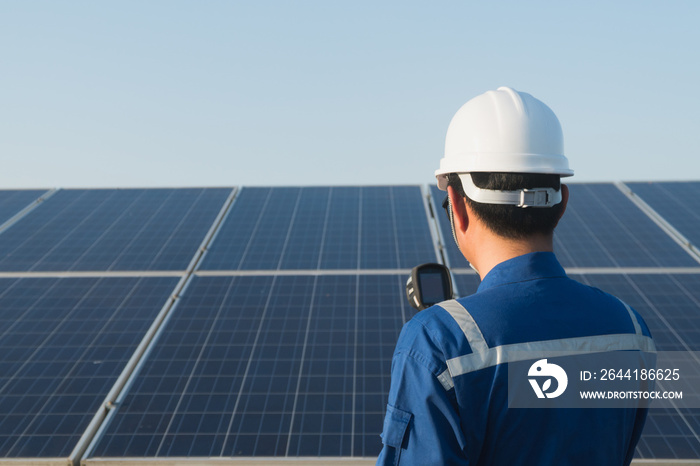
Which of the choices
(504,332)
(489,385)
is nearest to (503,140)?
(504,332)

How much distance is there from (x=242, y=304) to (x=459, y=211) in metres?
5.51

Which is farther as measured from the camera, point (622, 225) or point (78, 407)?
point (622, 225)

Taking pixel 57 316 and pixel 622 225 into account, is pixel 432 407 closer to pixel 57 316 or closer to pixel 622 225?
pixel 57 316

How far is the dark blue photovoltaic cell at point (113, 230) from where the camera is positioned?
8.13 metres

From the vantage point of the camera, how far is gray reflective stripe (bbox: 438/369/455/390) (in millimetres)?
1454

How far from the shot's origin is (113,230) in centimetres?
910

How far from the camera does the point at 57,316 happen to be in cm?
686

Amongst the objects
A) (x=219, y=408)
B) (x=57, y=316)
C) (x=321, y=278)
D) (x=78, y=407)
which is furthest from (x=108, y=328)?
(x=321, y=278)

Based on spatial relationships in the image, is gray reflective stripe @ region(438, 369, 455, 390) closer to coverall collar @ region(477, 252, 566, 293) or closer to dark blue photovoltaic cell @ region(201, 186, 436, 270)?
coverall collar @ region(477, 252, 566, 293)

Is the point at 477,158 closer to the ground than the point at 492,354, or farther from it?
farther from it

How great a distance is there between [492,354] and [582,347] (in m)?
0.35

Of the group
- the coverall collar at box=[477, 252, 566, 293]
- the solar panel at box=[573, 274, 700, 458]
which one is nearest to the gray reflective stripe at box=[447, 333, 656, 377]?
the coverall collar at box=[477, 252, 566, 293]

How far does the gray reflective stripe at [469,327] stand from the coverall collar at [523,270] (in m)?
0.19

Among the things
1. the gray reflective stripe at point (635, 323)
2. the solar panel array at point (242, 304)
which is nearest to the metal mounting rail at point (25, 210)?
the solar panel array at point (242, 304)
